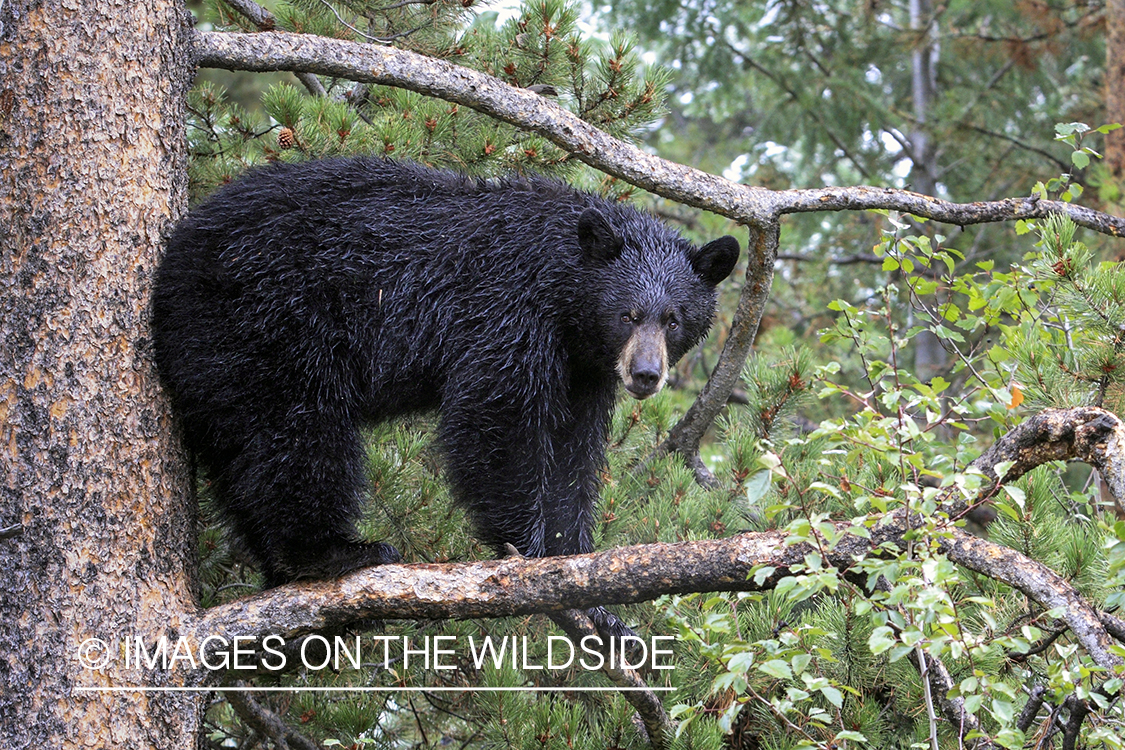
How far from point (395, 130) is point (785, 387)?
2.14 metres

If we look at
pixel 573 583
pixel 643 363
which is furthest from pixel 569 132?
pixel 573 583

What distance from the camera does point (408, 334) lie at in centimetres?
398

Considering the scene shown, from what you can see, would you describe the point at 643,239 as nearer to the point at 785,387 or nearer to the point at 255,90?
the point at 785,387

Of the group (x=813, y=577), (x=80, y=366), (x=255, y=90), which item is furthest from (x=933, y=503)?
(x=255, y=90)

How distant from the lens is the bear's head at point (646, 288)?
3.97m

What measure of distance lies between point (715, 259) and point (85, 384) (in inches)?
98.7

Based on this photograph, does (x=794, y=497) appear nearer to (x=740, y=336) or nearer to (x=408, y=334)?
(x=740, y=336)

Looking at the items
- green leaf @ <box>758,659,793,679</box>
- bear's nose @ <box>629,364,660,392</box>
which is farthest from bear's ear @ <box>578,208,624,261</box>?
green leaf @ <box>758,659,793,679</box>

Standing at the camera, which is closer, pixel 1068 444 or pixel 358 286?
pixel 1068 444

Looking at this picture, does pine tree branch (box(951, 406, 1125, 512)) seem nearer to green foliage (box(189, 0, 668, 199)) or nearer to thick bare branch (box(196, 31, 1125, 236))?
thick bare branch (box(196, 31, 1125, 236))

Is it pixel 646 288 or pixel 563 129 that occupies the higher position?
pixel 563 129

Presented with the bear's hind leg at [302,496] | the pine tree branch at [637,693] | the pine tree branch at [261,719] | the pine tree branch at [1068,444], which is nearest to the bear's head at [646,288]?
the pine tree branch at [637,693]

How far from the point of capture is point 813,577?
7.72 ft

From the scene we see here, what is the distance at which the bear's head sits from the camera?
156 inches
